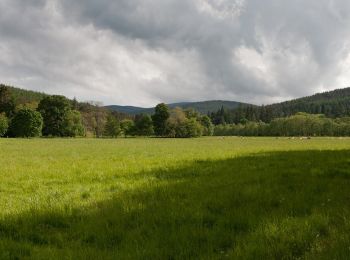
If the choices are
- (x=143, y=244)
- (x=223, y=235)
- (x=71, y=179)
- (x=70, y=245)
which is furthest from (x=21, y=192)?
(x=223, y=235)

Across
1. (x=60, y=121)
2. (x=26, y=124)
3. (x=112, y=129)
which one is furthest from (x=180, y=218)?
(x=112, y=129)

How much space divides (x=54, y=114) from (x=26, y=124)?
14.8m

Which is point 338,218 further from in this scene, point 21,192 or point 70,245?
point 21,192

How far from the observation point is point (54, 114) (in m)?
114

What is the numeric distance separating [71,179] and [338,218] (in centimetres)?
1090

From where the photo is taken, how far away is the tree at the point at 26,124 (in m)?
99.6

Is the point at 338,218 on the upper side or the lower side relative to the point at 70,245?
upper

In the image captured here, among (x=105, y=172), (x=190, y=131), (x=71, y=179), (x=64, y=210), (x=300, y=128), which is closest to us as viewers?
(x=64, y=210)

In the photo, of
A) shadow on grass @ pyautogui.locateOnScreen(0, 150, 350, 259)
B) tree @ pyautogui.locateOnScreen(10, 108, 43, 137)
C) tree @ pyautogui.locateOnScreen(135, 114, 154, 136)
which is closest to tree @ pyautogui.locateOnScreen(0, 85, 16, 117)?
tree @ pyautogui.locateOnScreen(10, 108, 43, 137)

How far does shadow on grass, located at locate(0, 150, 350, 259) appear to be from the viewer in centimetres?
650

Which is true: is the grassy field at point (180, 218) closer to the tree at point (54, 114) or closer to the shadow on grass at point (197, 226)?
the shadow on grass at point (197, 226)

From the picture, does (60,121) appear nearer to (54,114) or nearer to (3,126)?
(54,114)

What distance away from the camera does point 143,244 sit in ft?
23.2

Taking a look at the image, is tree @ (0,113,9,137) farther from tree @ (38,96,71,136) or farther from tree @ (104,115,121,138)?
tree @ (104,115,121,138)
